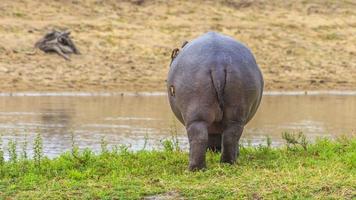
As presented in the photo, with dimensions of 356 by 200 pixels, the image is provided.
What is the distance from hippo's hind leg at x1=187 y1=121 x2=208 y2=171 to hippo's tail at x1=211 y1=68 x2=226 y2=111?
0.78 feet

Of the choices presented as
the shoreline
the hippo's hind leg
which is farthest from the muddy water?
the hippo's hind leg

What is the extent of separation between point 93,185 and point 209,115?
1.30 meters

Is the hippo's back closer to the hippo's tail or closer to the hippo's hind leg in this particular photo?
the hippo's tail

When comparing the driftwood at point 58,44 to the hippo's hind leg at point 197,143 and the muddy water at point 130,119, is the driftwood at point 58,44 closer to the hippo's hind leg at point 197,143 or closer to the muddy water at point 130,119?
the muddy water at point 130,119

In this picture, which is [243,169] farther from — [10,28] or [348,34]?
[348,34]

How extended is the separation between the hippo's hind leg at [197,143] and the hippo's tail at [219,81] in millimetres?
236

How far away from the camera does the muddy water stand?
11805 mm

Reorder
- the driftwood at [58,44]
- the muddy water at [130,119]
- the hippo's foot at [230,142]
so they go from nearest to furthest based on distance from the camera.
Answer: the hippo's foot at [230,142] < the muddy water at [130,119] < the driftwood at [58,44]

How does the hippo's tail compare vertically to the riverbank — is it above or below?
above

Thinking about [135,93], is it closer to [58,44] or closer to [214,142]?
[58,44]

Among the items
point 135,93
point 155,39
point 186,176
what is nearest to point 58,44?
point 135,93

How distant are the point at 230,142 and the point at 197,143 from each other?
1.16 ft

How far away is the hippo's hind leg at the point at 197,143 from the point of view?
7.24 metres

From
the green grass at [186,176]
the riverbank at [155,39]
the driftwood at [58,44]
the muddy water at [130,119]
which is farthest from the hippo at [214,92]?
the driftwood at [58,44]
